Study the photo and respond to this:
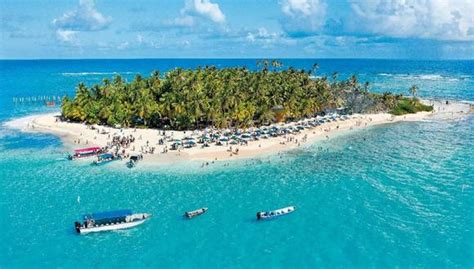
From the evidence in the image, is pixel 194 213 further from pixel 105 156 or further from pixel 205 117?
pixel 205 117

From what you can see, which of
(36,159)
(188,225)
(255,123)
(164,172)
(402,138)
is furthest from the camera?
(255,123)

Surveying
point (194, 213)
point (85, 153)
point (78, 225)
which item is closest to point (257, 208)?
point (194, 213)

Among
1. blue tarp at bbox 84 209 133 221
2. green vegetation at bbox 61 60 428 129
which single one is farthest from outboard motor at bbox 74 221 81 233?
green vegetation at bbox 61 60 428 129

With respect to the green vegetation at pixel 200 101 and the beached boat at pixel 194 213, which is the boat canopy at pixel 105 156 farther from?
the beached boat at pixel 194 213

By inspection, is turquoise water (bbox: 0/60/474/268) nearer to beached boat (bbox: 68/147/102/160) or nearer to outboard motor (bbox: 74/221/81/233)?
outboard motor (bbox: 74/221/81/233)

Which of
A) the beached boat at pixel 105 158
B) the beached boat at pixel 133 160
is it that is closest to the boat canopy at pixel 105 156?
the beached boat at pixel 105 158

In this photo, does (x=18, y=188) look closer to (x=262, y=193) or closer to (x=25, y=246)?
(x=25, y=246)

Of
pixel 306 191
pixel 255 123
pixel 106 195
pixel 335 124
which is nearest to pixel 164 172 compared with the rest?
pixel 106 195
